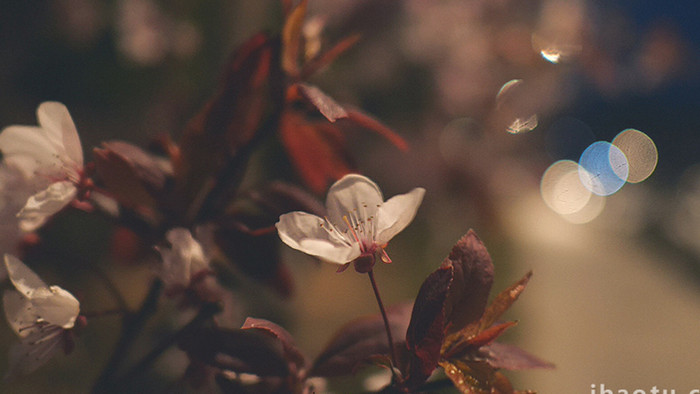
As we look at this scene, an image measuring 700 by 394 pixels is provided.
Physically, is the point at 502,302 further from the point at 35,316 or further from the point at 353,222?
the point at 35,316

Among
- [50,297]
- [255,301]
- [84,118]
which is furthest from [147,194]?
[84,118]

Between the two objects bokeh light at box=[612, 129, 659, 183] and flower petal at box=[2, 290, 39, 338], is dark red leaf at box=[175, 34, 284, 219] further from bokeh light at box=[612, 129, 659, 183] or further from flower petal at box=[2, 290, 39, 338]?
bokeh light at box=[612, 129, 659, 183]

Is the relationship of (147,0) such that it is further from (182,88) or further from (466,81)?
(466,81)

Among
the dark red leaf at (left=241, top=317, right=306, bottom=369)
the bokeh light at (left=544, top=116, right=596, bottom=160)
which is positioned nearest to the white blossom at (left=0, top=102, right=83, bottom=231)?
the dark red leaf at (left=241, top=317, right=306, bottom=369)

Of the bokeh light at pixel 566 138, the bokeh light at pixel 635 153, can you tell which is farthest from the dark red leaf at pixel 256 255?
the bokeh light at pixel 566 138

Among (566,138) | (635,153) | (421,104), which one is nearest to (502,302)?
(635,153)
